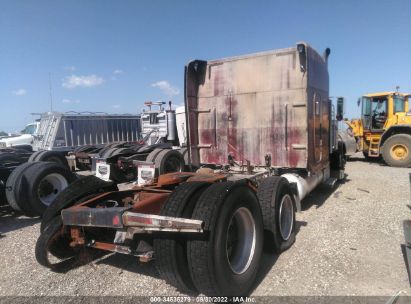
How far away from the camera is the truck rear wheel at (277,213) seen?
421 cm

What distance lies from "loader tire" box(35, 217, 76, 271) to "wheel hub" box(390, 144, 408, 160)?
13217mm

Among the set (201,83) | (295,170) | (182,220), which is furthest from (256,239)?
(201,83)

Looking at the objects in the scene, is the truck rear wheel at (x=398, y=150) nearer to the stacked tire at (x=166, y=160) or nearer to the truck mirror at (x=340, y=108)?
the truck mirror at (x=340, y=108)

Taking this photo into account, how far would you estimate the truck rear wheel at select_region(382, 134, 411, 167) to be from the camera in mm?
13023

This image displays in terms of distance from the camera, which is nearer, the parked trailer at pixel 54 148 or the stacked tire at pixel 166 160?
the parked trailer at pixel 54 148

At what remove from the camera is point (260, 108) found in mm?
6523

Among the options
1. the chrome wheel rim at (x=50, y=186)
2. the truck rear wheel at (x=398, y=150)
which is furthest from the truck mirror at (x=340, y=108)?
the chrome wheel rim at (x=50, y=186)

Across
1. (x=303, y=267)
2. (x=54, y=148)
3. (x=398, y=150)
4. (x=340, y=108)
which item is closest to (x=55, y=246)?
(x=303, y=267)

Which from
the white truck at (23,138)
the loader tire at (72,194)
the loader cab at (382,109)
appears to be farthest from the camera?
the white truck at (23,138)

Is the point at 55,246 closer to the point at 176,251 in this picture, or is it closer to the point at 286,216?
the point at 176,251

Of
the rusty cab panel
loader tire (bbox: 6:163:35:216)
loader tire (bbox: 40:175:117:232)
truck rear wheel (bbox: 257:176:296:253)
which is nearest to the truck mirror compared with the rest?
the rusty cab panel

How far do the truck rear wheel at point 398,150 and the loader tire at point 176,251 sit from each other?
41.9 ft

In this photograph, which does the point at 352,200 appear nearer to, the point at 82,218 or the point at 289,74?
the point at 289,74

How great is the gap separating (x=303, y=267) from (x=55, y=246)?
306 centimetres
